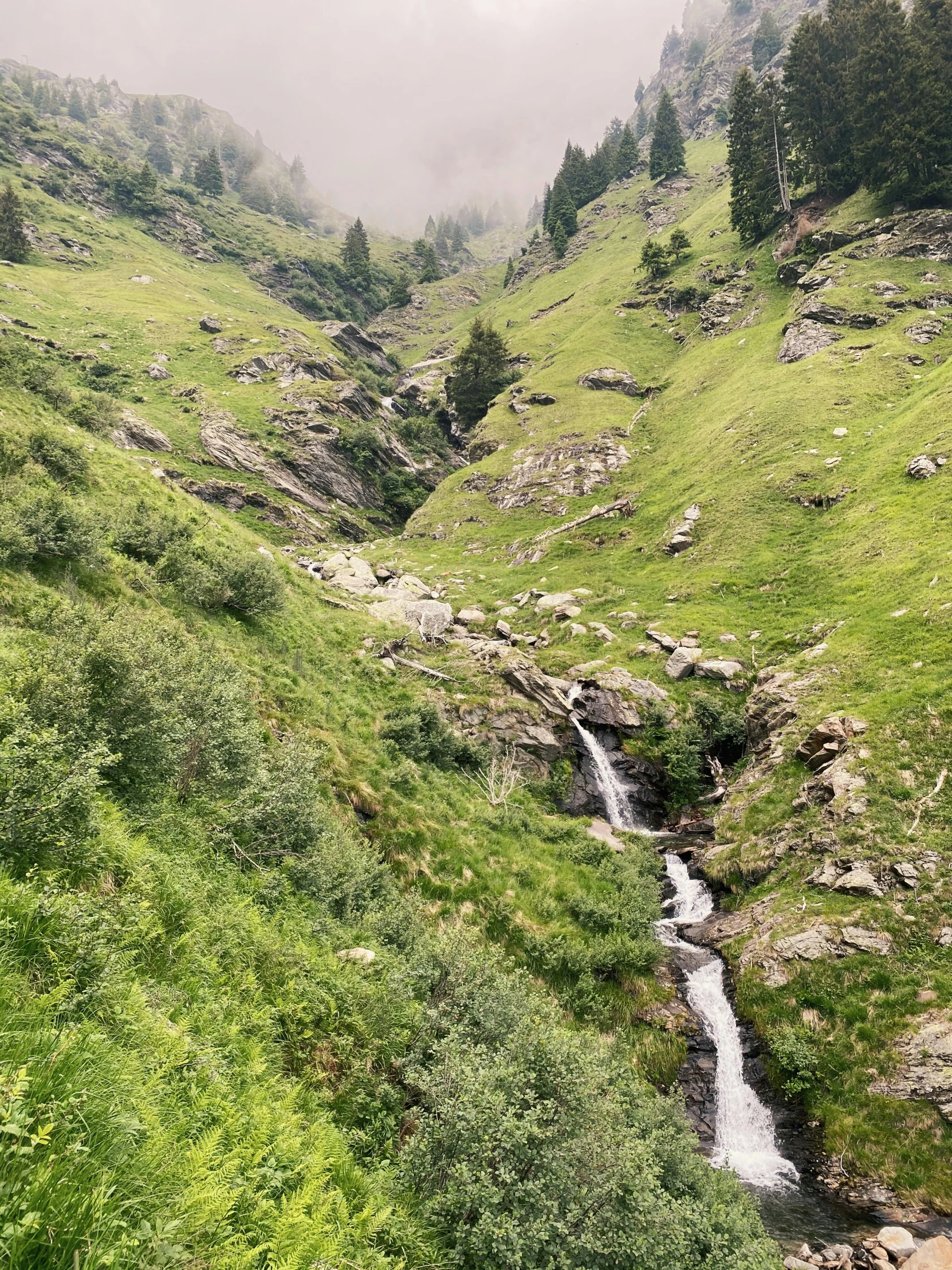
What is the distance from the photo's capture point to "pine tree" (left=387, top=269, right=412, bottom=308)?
149 meters

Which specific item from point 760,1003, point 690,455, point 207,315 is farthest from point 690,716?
point 207,315

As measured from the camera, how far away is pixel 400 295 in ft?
488

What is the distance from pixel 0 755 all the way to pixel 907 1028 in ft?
63.4

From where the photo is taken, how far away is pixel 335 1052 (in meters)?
7.30

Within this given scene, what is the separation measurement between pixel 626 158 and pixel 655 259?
86269mm

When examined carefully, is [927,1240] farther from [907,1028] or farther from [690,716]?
[690,716]

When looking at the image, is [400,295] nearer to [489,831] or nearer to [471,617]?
[471,617]

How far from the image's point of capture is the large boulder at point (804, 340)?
160 feet

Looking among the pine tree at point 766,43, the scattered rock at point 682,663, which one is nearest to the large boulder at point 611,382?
the scattered rock at point 682,663

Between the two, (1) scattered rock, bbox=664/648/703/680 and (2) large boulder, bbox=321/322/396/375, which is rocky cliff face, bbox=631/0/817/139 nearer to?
(2) large boulder, bbox=321/322/396/375

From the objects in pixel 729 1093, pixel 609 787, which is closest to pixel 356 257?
pixel 609 787

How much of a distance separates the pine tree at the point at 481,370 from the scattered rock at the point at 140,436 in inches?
A: 1651

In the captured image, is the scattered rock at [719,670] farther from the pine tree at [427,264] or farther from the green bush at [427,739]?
the pine tree at [427,264]

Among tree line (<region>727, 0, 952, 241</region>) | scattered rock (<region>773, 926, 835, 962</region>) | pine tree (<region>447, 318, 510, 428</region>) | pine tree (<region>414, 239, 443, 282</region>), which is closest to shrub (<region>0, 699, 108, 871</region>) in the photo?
scattered rock (<region>773, 926, 835, 962</region>)
